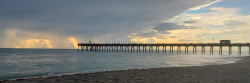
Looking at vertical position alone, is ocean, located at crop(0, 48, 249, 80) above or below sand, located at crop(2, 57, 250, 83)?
below

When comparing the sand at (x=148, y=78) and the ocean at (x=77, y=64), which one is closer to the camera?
the sand at (x=148, y=78)

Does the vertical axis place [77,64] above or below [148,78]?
below

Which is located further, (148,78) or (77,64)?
(77,64)

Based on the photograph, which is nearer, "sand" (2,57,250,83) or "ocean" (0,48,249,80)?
"sand" (2,57,250,83)

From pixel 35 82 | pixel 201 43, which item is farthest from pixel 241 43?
pixel 35 82

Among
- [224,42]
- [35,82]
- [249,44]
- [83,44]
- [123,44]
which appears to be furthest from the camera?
[83,44]

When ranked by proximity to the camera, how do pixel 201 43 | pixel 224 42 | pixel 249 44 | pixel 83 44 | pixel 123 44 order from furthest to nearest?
pixel 83 44 → pixel 123 44 → pixel 201 43 → pixel 224 42 → pixel 249 44

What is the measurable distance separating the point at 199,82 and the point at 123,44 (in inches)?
4576

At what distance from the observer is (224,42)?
86875mm

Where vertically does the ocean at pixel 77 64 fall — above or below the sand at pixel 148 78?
below

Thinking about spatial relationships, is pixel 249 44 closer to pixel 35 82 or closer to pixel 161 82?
pixel 161 82

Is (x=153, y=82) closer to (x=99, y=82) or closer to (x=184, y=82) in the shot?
(x=184, y=82)

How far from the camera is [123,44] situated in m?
128

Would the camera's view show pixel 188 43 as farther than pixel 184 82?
Yes
